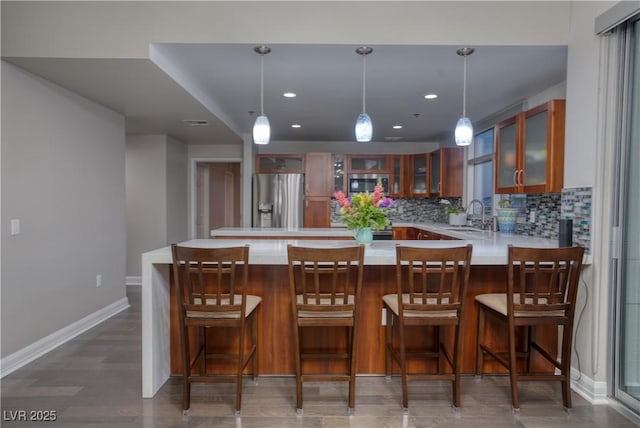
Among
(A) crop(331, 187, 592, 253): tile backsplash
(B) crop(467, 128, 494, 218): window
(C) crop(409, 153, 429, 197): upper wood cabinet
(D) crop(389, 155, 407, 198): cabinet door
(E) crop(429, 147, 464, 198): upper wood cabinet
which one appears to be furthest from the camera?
(D) crop(389, 155, 407, 198): cabinet door

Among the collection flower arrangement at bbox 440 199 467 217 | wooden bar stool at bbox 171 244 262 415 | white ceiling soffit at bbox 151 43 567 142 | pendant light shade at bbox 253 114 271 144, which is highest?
white ceiling soffit at bbox 151 43 567 142

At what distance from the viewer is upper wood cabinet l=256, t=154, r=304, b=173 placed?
6312mm

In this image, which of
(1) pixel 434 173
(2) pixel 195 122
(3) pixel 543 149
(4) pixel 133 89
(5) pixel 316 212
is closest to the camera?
(3) pixel 543 149

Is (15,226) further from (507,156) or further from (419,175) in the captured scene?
(419,175)

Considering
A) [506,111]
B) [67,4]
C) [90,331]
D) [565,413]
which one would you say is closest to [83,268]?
[90,331]

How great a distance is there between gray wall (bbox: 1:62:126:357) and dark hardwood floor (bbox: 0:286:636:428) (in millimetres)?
535

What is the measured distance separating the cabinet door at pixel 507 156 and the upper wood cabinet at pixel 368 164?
8.60ft

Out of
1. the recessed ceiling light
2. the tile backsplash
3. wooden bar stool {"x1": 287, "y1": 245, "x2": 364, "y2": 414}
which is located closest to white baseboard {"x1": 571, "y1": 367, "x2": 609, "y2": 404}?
the tile backsplash

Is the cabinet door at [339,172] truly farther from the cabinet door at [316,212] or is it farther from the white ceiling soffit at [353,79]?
the white ceiling soffit at [353,79]

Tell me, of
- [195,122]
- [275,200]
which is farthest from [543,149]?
[275,200]

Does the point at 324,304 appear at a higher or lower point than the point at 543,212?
lower

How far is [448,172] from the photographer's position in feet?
18.7

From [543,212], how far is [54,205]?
4.38m

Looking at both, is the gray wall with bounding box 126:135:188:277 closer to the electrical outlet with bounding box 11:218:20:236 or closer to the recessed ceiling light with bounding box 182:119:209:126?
the recessed ceiling light with bounding box 182:119:209:126
